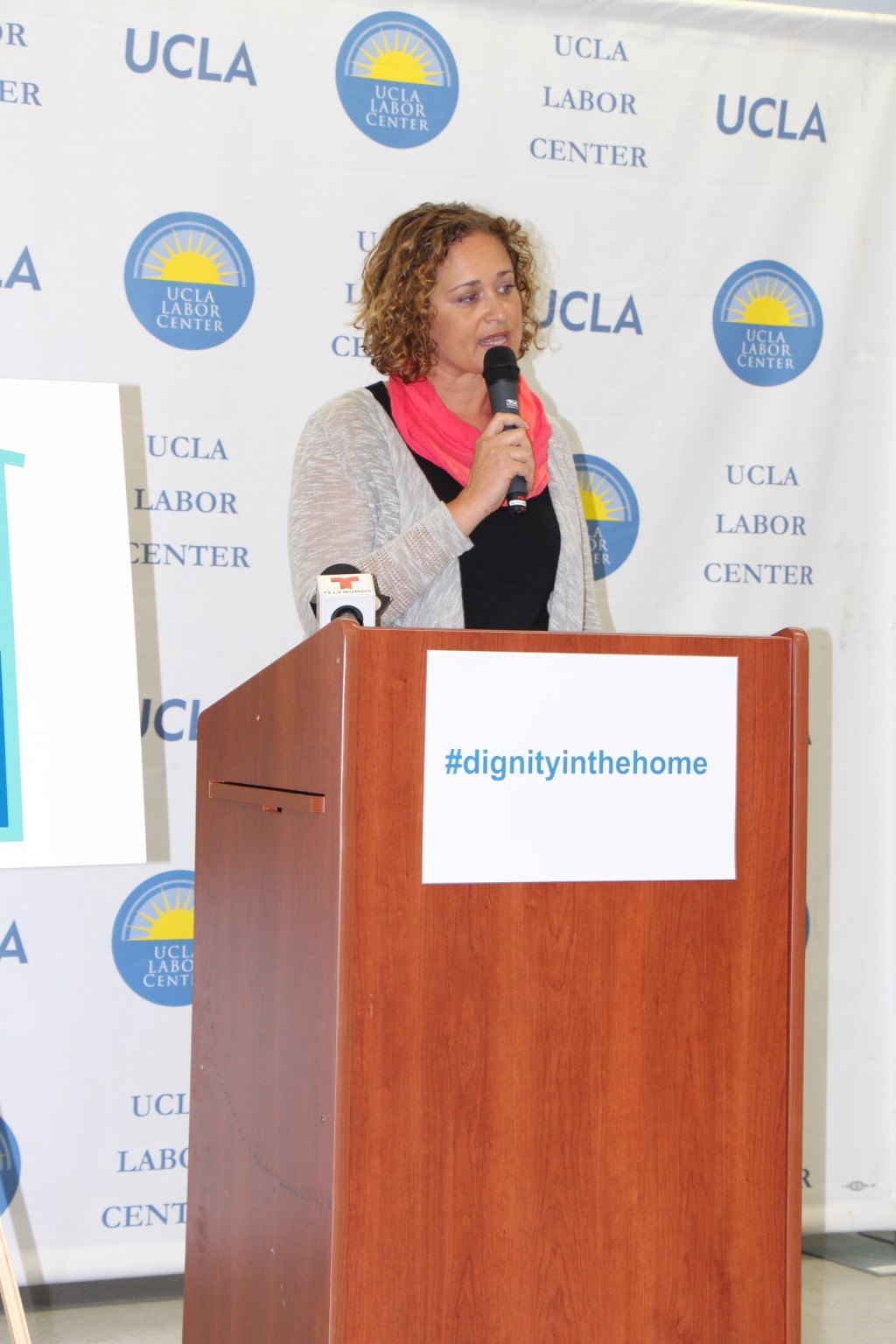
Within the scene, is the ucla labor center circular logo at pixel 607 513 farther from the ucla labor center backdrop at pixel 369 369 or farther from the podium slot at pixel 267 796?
the podium slot at pixel 267 796

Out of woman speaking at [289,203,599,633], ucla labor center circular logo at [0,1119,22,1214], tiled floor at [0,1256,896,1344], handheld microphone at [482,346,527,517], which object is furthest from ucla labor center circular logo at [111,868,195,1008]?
handheld microphone at [482,346,527,517]

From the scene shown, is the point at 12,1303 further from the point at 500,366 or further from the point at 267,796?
the point at 500,366

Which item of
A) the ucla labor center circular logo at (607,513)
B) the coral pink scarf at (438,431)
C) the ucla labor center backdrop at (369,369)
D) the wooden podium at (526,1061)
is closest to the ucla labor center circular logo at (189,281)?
the ucla labor center backdrop at (369,369)

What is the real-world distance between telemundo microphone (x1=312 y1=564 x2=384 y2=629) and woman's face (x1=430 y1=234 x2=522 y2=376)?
2.30 feet

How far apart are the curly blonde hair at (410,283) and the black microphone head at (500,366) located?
0.14 meters

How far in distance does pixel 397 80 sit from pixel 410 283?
110 centimetres

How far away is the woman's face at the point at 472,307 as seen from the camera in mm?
1858

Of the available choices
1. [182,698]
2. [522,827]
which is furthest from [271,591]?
[522,827]

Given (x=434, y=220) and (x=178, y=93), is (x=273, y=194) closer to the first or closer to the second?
(x=178, y=93)

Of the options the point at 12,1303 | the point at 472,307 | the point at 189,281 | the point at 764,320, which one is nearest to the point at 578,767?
the point at 12,1303

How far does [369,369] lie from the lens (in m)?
2.78

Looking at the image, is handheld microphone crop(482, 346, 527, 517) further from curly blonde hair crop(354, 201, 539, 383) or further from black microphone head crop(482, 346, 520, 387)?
curly blonde hair crop(354, 201, 539, 383)

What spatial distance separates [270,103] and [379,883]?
217 cm

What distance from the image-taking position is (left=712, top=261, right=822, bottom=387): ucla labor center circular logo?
115 inches
